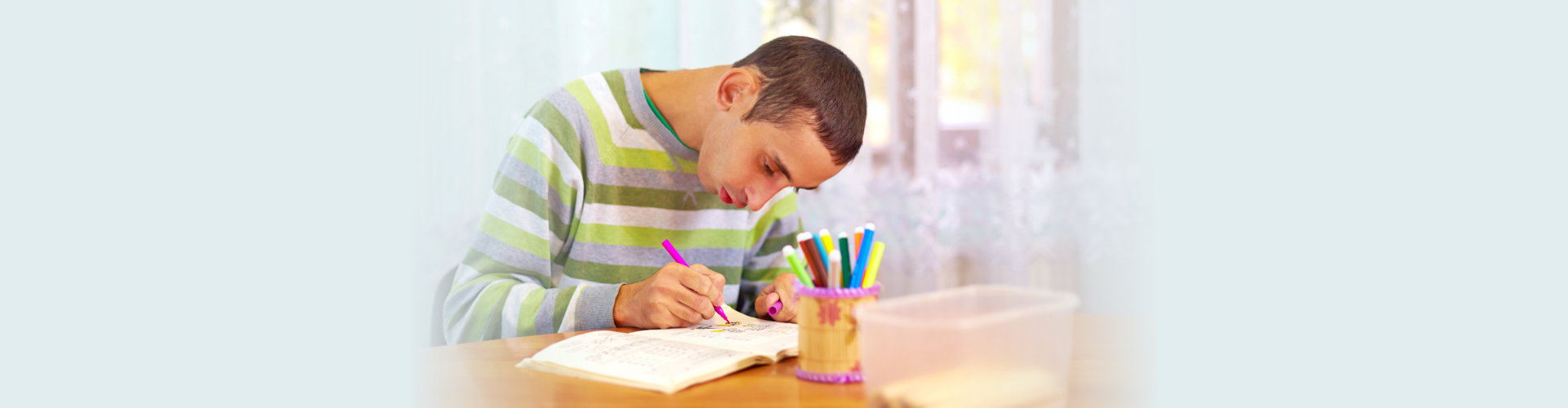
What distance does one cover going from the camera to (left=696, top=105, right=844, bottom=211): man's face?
0.95 meters

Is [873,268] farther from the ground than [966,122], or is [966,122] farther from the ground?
[966,122]

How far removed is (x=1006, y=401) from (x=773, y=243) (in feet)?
2.34

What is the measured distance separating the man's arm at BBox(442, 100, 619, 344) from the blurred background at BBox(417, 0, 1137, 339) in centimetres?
70

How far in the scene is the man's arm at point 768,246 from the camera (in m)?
1.22

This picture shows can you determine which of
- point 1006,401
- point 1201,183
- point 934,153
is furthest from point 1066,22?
point 1006,401

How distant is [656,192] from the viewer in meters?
1.14

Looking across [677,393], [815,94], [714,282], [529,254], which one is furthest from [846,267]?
[529,254]

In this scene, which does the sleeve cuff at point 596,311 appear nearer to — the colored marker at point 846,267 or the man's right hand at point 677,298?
the man's right hand at point 677,298

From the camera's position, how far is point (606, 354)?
0.72 meters

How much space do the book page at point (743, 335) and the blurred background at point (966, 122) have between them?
3.04 ft

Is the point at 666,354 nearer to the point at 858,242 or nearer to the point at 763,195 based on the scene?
the point at 858,242

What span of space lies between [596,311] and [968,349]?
0.49 m

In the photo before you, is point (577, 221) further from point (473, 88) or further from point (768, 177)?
point (473, 88)

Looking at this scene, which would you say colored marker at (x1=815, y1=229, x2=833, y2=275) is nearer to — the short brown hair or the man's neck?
the short brown hair
